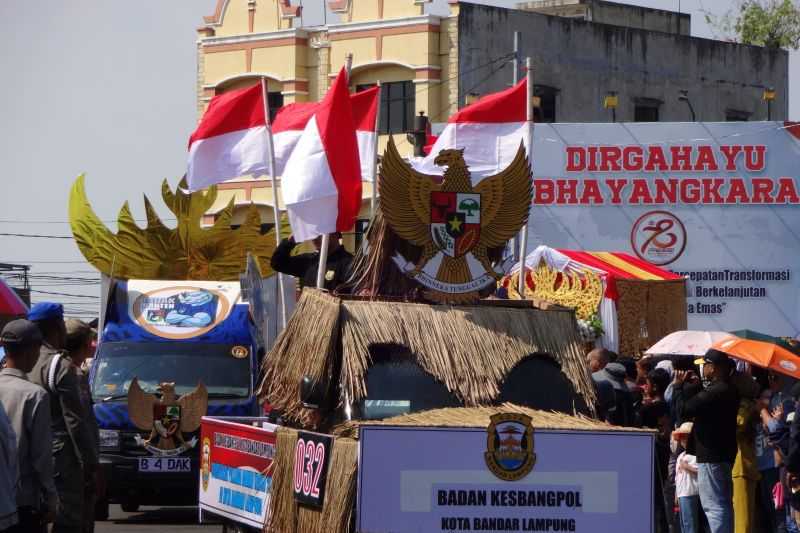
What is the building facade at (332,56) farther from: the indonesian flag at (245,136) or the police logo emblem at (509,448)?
the police logo emblem at (509,448)

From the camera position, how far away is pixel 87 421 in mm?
10445

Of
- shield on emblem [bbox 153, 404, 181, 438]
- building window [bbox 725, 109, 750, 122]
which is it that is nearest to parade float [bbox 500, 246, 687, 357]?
shield on emblem [bbox 153, 404, 181, 438]

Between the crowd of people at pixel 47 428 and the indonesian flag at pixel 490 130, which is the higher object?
the indonesian flag at pixel 490 130

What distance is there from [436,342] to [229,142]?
7632 millimetres

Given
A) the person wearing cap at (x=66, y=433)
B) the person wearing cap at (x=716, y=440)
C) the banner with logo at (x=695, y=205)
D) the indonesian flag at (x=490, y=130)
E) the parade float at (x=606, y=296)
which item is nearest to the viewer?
the person wearing cap at (x=66, y=433)

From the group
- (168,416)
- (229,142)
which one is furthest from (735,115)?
(168,416)

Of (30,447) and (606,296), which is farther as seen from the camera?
(606,296)

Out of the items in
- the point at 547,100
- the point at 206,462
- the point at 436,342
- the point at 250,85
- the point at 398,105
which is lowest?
the point at 206,462

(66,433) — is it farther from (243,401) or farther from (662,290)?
(662,290)

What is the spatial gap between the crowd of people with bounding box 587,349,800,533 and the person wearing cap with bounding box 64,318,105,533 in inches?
148

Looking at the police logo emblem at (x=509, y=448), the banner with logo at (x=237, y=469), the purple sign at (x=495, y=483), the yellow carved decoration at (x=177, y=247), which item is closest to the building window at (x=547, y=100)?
the yellow carved decoration at (x=177, y=247)

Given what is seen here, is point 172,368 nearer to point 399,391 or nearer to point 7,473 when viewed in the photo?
point 399,391

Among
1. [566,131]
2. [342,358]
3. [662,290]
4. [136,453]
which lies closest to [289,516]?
[342,358]

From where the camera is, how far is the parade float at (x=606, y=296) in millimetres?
24172
